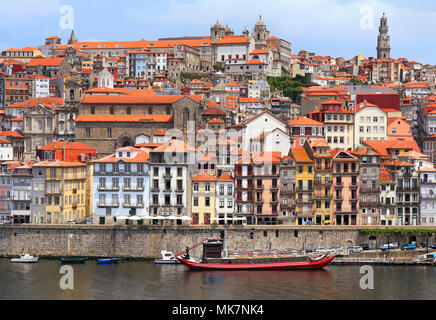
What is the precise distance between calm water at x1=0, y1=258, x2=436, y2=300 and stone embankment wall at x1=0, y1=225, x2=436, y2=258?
3.30m

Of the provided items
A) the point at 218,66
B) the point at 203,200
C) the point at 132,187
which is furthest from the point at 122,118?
the point at 218,66

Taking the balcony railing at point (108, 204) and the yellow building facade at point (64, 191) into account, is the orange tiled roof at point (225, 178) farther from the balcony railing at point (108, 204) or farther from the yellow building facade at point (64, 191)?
the yellow building facade at point (64, 191)

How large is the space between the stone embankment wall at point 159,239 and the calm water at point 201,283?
10.8 feet

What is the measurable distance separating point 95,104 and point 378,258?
54763 millimetres

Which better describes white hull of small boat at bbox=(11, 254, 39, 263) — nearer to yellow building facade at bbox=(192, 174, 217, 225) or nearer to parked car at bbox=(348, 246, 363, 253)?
yellow building facade at bbox=(192, 174, 217, 225)

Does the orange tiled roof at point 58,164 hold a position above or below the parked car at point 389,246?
above

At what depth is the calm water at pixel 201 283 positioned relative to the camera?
2509 inches

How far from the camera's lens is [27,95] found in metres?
159

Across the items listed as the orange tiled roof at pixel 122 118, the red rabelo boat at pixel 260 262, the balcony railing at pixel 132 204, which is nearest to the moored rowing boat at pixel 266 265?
the red rabelo boat at pixel 260 262

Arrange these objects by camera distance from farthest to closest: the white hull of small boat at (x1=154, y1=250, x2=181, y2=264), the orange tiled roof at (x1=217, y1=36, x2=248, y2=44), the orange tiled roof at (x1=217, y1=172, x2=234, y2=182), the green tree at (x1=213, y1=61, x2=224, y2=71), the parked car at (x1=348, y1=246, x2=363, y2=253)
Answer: the orange tiled roof at (x1=217, y1=36, x2=248, y2=44) < the green tree at (x1=213, y1=61, x2=224, y2=71) < the orange tiled roof at (x1=217, y1=172, x2=234, y2=182) < the parked car at (x1=348, y1=246, x2=363, y2=253) < the white hull of small boat at (x1=154, y1=250, x2=181, y2=264)

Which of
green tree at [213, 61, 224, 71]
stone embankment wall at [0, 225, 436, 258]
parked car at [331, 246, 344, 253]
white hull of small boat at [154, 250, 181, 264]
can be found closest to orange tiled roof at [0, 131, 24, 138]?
stone embankment wall at [0, 225, 436, 258]

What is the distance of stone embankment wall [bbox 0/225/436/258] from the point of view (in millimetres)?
81812
